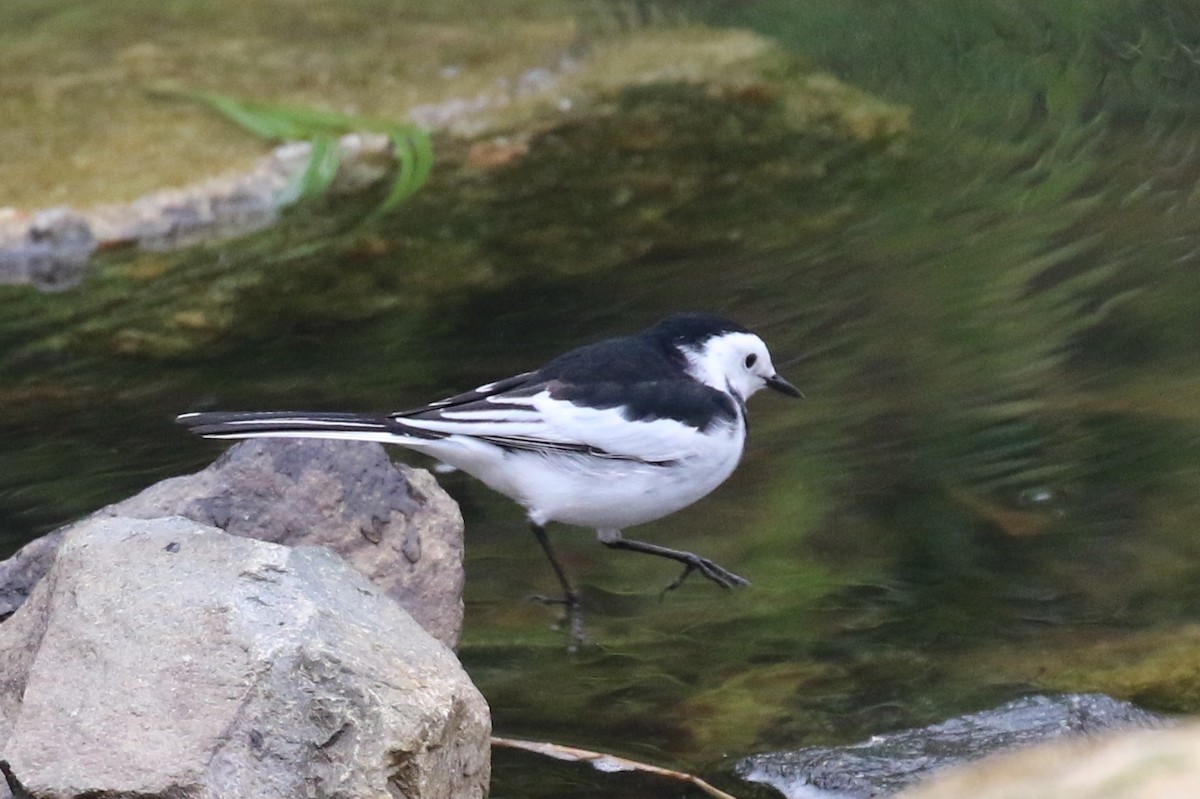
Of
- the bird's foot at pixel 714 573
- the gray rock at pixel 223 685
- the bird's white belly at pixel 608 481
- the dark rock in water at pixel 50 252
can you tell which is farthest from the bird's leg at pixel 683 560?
the dark rock in water at pixel 50 252

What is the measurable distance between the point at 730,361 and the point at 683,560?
663 mm

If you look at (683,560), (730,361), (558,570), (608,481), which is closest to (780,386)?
(730,361)

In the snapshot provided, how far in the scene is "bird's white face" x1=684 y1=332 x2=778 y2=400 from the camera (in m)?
5.65

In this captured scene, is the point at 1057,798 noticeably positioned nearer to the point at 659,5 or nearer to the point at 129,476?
the point at 129,476

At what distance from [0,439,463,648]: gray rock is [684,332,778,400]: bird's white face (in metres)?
1.23

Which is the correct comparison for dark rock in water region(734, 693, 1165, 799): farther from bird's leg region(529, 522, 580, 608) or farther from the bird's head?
the bird's head

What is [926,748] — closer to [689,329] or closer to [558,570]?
[558,570]

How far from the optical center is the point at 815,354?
705 cm

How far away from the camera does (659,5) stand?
11.3 metres

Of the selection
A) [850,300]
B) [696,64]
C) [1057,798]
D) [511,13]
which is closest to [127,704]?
[1057,798]

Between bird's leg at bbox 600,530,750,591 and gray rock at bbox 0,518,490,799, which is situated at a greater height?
gray rock at bbox 0,518,490,799

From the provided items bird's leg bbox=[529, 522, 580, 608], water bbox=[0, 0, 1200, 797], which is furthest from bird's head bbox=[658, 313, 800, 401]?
bird's leg bbox=[529, 522, 580, 608]

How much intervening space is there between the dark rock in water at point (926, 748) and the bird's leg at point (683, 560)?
1.10 metres

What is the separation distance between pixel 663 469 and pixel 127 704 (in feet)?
7.23
